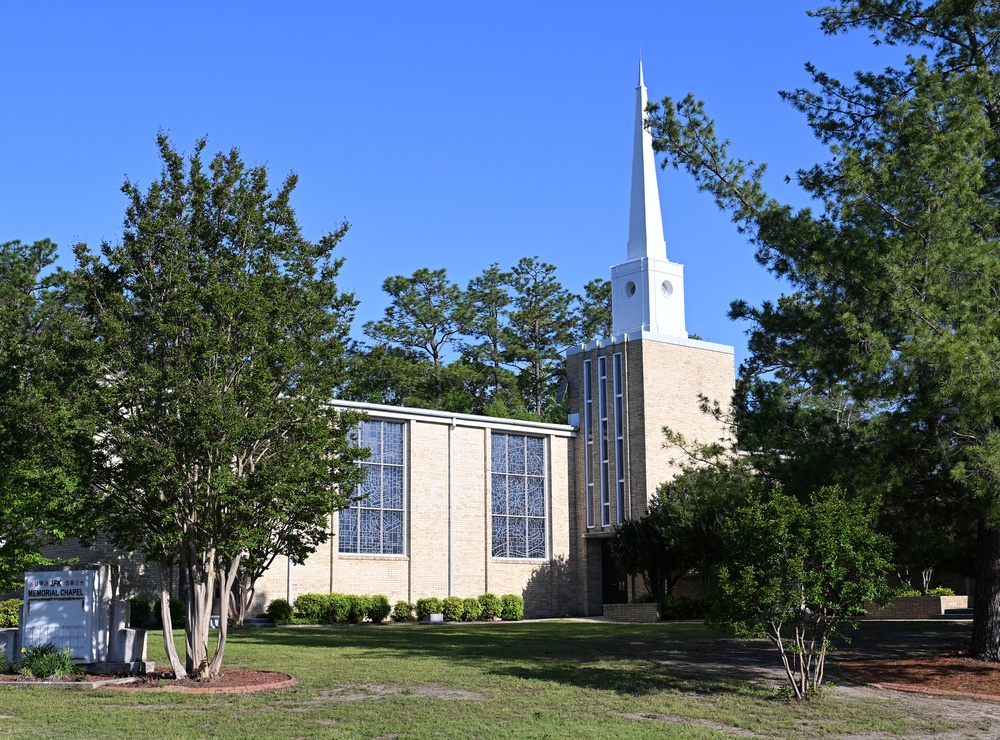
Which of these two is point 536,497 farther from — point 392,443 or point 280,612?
point 280,612

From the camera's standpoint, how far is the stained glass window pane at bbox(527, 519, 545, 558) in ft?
137

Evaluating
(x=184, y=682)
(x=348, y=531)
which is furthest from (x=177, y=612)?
(x=184, y=682)

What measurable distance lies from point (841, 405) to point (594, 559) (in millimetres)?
23205

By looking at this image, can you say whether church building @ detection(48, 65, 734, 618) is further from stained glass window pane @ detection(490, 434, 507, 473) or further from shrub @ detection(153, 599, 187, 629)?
shrub @ detection(153, 599, 187, 629)

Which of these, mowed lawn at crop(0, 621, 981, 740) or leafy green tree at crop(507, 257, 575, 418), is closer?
mowed lawn at crop(0, 621, 981, 740)

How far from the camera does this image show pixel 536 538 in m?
42.0

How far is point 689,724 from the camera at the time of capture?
12.5 metres

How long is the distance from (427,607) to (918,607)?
1684cm

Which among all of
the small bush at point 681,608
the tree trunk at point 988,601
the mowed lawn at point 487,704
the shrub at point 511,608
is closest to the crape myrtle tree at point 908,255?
the tree trunk at point 988,601

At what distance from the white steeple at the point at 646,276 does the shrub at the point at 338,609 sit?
580 inches

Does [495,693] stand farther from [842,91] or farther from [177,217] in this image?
[842,91]

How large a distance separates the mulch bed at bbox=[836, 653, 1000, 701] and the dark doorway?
2397 cm

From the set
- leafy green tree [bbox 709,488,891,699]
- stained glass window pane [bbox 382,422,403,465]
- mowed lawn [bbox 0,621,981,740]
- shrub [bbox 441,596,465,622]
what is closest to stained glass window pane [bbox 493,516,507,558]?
shrub [bbox 441,596,465,622]

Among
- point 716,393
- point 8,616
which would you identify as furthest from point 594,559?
point 8,616
